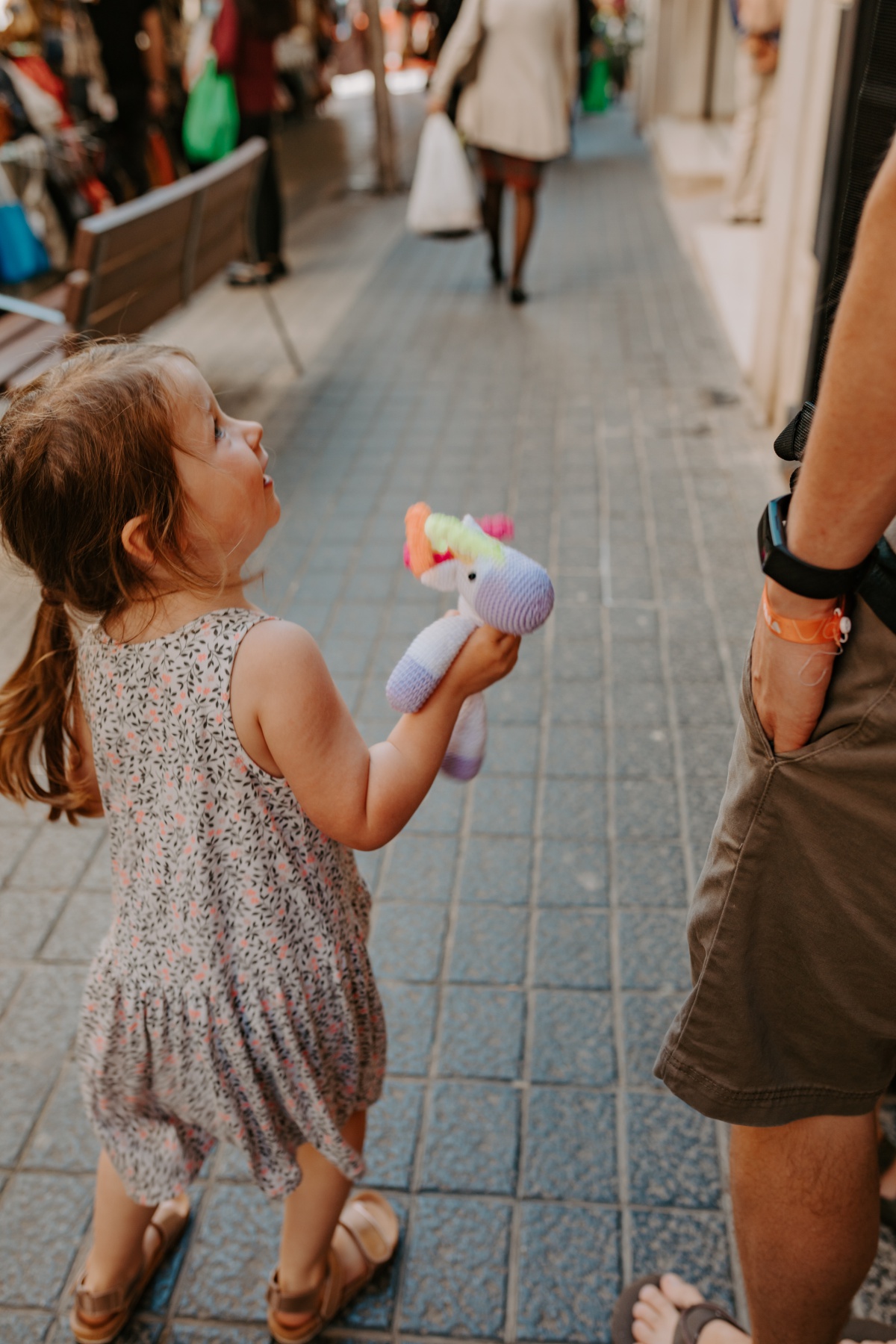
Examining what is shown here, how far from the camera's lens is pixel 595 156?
12516mm

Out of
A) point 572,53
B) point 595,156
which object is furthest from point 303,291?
point 595,156

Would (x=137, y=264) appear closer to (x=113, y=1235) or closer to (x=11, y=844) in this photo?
(x=11, y=844)

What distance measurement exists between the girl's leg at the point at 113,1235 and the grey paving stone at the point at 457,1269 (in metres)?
0.45

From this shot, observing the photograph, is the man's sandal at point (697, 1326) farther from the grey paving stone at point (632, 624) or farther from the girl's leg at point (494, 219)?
the girl's leg at point (494, 219)

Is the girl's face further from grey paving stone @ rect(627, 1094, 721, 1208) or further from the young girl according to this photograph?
grey paving stone @ rect(627, 1094, 721, 1208)

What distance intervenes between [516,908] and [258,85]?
6754 millimetres

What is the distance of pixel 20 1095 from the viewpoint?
2227 mm

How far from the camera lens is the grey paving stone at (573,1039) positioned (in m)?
2.18

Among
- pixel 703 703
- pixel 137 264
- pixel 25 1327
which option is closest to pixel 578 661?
pixel 703 703

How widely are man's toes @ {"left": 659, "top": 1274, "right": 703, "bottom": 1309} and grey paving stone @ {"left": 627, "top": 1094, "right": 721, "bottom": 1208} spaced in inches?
6.8

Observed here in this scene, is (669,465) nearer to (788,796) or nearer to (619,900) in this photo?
(619,900)

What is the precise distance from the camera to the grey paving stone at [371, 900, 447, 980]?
2.45m

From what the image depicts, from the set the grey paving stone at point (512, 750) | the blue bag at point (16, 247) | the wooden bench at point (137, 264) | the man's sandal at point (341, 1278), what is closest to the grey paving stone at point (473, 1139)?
the man's sandal at point (341, 1278)

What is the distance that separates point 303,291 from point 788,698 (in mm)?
7430
